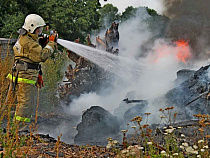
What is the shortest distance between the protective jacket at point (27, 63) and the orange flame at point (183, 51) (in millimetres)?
17743

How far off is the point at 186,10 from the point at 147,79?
50.6 feet

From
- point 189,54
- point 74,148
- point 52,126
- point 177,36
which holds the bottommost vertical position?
point 74,148

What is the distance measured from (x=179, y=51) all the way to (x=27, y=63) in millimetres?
19027

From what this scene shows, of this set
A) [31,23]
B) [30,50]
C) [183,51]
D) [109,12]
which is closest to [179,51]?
[183,51]

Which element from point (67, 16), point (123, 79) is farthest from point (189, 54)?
point (123, 79)

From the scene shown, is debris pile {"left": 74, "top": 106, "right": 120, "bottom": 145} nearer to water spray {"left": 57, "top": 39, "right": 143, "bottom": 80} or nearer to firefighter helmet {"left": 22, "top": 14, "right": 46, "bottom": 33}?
firefighter helmet {"left": 22, "top": 14, "right": 46, "bottom": 33}

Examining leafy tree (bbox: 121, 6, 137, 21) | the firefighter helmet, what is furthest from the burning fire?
the firefighter helmet

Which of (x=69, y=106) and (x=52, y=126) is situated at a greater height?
(x=69, y=106)

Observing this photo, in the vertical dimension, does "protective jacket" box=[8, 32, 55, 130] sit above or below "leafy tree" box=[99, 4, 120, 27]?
below

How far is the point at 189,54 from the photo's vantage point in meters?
21.2

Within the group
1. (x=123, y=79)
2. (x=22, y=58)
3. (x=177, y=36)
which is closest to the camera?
(x=22, y=58)

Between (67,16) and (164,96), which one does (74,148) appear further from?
(67,16)

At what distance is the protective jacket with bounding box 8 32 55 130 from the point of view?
4.20 m

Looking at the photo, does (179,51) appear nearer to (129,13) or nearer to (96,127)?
(129,13)
